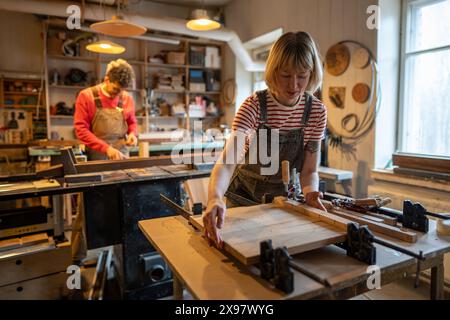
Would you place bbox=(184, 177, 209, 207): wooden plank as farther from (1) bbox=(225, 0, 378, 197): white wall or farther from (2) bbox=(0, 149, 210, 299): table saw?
(1) bbox=(225, 0, 378, 197): white wall

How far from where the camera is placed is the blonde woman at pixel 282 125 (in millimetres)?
1197

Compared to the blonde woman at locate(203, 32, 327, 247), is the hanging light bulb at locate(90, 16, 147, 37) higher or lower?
higher

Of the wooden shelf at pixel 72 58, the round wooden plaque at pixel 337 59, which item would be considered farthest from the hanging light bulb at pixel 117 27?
the wooden shelf at pixel 72 58

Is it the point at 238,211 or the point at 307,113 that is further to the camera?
the point at 307,113

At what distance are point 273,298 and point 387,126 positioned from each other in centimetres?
268

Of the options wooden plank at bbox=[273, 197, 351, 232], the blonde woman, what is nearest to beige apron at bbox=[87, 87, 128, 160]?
the blonde woman

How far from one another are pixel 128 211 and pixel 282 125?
1.22 metres

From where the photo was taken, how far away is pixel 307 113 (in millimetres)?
1416

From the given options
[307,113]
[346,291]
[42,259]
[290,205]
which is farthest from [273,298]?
[42,259]


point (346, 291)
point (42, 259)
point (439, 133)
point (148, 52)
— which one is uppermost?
point (148, 52)

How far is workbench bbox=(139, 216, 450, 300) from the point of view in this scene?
78 cm

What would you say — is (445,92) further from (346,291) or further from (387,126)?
(346,291)

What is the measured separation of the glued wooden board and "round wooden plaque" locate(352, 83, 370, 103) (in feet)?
7.00

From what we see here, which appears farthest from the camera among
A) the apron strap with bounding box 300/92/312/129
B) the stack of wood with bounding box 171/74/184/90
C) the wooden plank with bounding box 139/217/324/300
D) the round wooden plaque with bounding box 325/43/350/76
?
the stack of wood with bounding box 171/74/184/90
